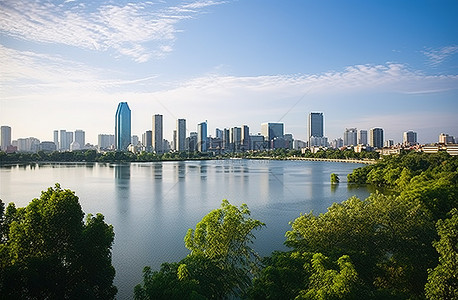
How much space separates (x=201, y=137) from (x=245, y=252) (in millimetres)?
72298

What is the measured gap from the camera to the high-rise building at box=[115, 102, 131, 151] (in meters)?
89.6

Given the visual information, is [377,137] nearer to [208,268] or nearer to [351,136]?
→ [351,136]

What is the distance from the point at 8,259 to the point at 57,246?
0.62 metres

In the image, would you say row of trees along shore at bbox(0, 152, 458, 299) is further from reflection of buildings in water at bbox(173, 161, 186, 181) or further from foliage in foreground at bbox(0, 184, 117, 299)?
reflection of buildings in water at bbox(173, 161, 186, 181)

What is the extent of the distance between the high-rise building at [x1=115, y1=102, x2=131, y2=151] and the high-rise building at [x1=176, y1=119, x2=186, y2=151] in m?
17.1

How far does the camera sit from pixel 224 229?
614cm

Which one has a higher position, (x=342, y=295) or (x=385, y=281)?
(x=342, y=295)

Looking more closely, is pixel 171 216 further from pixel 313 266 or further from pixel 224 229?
pixel 313 266

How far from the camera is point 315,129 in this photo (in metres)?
111

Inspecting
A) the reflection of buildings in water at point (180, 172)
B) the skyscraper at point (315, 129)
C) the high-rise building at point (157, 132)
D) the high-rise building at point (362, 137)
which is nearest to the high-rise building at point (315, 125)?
the skyscraper at point (315, 129)

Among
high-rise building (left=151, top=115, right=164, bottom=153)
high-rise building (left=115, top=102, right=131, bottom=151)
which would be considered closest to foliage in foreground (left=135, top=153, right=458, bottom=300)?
high-rise building (left=151, top=115, right=164, bottom=153)

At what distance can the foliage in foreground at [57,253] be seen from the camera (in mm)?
4820

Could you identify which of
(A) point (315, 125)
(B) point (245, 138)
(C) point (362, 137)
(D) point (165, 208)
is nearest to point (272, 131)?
(B) point (245, 138)

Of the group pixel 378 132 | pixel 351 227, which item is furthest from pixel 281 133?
pixel 351 227
